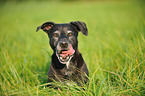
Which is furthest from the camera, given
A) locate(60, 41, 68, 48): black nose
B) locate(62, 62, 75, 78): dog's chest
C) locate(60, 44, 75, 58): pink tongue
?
locate(62, 62, 75, 78): dog's chest

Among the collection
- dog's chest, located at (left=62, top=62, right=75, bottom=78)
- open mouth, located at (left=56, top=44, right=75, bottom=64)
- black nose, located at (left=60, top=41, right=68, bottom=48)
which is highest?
black nose, located at (left=60, top=41, right=68, bottom=48)

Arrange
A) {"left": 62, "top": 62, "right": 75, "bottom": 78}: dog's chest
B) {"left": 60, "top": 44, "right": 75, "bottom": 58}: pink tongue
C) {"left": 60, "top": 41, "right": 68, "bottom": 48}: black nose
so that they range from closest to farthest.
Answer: {"left": 60, "top": 41, "right": 68, "bottom": 48}: black nose
{"left": 60, "top": 44, "right": 75, "bottom": 58}: pink tongue
{"left": 62, "top": 62, "right": 75, "bottom": 78}: dog's chest

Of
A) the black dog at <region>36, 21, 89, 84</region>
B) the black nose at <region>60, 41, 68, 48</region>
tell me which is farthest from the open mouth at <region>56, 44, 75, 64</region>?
the black nose at <region>60, 41, 68, 48</region>

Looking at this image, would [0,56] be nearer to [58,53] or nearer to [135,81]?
[58,53]

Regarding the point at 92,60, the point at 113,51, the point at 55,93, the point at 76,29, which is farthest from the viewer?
the point at 113,51

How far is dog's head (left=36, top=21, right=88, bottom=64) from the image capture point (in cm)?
279

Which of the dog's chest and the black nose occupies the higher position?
the black nose

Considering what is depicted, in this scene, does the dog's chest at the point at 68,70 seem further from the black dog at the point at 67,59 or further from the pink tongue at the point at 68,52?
the pink tongue at the point at 68,52

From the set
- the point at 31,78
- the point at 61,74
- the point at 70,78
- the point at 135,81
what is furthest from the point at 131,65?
the point at 31,78

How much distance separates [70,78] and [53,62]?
529 mm

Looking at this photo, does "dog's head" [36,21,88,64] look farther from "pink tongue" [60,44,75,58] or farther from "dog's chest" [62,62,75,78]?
"dog's chest" [62,62,75,78]

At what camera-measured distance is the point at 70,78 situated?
2943 mm

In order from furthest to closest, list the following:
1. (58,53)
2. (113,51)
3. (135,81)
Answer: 1. (113,51)
2. (58,53)
3. (135,81)

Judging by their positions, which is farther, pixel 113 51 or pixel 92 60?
pixel 113 51
